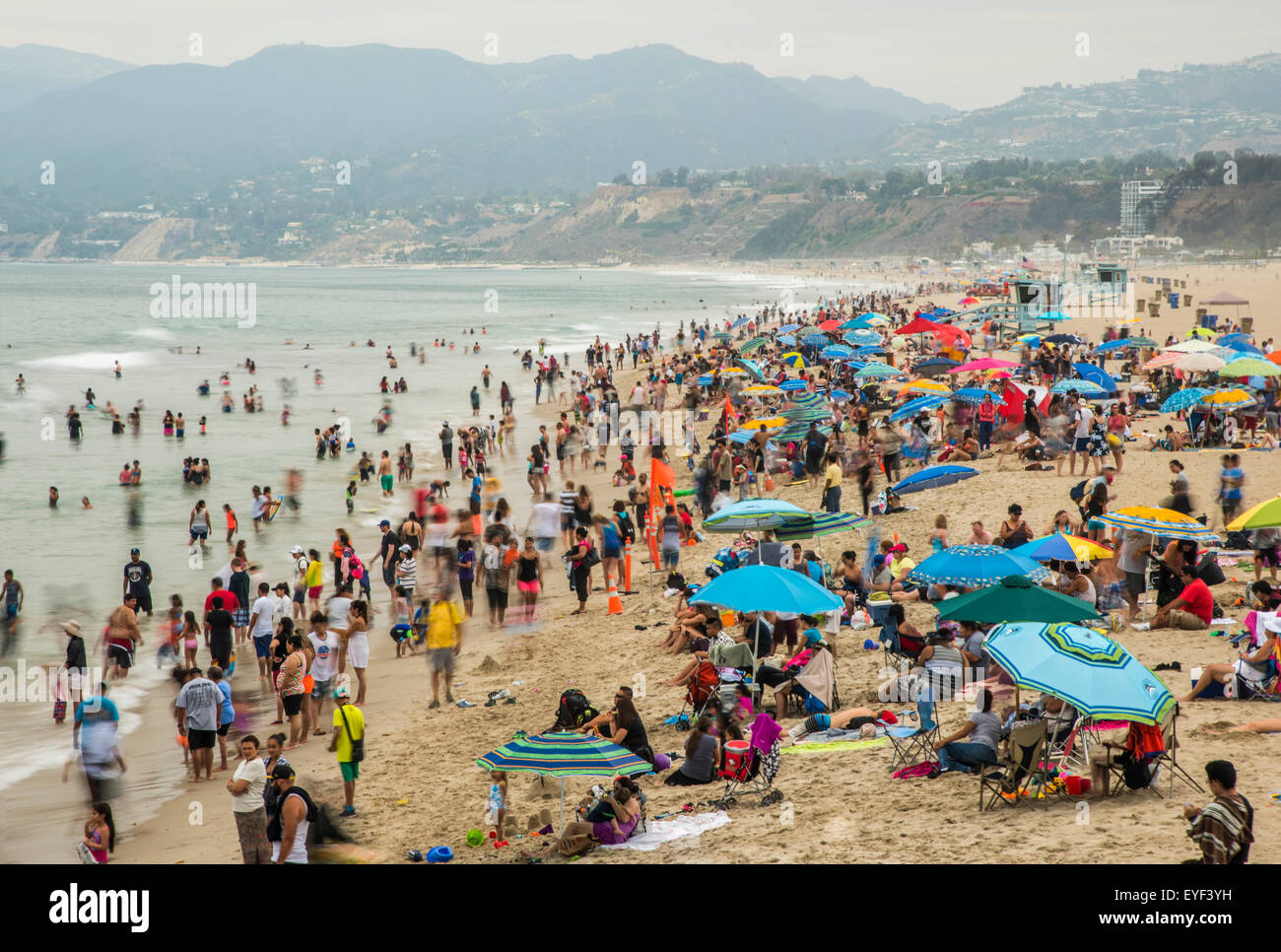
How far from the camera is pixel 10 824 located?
29.1 ft

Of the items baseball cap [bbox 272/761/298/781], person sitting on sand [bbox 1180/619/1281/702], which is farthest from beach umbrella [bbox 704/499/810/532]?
baseball cap [bbox 272/761/298/781]

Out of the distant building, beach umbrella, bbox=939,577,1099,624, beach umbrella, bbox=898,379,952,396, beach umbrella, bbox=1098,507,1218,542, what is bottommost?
beach umbrella, bbox=939,577,1099,624

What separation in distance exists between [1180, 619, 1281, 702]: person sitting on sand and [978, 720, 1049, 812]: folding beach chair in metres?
2.38

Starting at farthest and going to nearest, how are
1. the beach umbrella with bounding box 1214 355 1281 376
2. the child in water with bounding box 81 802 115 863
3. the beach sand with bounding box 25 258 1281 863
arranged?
the beach umbrella with bounding box 1214 355 1281 376 < the child in water with bounding box 81 802 115 863 < the beach sand with bounding box 25 258 1281 863

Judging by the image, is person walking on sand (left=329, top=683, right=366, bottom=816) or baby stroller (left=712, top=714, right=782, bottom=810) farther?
person walking on sand (left=329, top=683, right=366, bottom=816)

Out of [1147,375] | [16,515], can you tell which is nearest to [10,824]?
[16,515]

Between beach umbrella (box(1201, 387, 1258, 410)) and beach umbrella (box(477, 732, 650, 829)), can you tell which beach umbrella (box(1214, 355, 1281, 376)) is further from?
beach umbrella (box(477, 732, 650, 829))

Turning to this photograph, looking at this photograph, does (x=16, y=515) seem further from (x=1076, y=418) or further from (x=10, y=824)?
(x=1076, y=418)

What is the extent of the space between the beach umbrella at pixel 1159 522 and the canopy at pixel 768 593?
3.73 metres

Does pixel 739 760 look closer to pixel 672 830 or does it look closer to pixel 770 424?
pixel 672 830

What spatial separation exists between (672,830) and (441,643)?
4.59 metres

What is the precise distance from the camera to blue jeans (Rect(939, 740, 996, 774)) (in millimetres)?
7328
